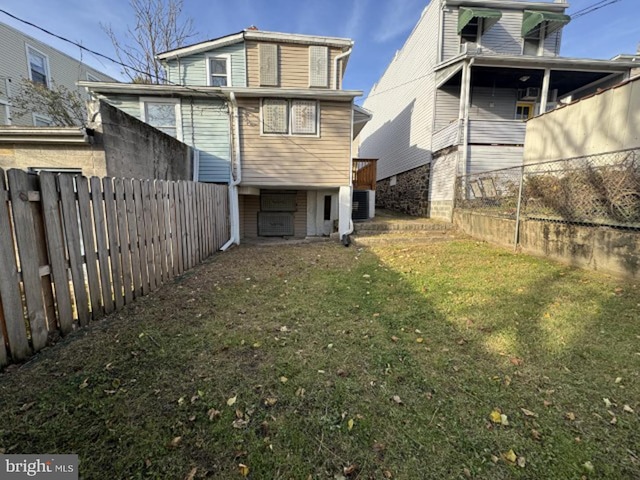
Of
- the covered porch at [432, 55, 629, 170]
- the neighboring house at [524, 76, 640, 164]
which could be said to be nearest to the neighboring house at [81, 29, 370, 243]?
the covered porch at [432, 55, 629, 170]

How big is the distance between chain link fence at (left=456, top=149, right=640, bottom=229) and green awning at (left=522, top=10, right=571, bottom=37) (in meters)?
8.23

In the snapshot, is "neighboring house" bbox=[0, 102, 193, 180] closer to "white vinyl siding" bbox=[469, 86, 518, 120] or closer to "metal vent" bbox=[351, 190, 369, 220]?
"metal vent" bbox=[351, 190, 369, 220]

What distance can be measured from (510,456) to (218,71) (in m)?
12.5

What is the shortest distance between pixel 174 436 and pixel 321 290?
299 centimetres

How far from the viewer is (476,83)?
11781 millimetres

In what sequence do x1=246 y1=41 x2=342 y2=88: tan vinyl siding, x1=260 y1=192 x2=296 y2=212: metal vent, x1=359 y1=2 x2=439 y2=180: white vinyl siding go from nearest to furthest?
x1=246 y1=41 x2=342 y2=88: tan vinyl siding → x1=260 y1=192 x2=296 y2=212: metal vent → x1=359 y1=2 x2=439 y2=180: white vinyl siding

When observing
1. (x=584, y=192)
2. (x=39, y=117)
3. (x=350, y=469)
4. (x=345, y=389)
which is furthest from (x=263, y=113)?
(x=39, y=117)

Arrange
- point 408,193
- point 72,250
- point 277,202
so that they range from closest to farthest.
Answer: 1. point 72,250
2. point 277,202
3. point 408,193

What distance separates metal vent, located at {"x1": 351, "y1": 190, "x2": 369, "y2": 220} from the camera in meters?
10.8

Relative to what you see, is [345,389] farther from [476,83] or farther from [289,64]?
[476,83]

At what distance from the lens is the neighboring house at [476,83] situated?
32.2 feet

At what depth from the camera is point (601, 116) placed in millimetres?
5953

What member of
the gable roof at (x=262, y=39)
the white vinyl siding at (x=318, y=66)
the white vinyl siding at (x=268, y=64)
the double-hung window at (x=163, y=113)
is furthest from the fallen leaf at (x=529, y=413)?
the gable roof at (x=262, y=39)

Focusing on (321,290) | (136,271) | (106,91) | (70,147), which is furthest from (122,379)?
(106,91)
